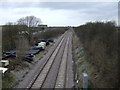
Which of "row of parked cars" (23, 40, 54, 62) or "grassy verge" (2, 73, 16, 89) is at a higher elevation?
"row of parked cars" (23, 40, 54, 62)

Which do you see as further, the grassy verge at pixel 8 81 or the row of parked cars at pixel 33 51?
the row of parked cars at pixel 33 51

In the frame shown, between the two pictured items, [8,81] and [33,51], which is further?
[33,51]

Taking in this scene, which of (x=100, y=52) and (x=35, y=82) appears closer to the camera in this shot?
(x=100, y=52)

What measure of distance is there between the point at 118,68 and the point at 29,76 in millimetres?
10604

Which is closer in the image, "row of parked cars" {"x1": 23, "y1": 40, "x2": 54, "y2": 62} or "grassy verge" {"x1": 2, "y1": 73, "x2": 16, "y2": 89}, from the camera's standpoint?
"grassy verge" {"x1": 2, "y1": 73, "x2": 16, "y2": 89}

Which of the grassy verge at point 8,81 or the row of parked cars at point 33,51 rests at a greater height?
the row of parked cars at point 33,51

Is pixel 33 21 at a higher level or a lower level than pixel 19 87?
higher

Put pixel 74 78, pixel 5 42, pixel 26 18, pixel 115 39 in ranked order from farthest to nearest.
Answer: pixel 26 18 → pixel 5 42 → pixel 74 78 → pixel 115 39

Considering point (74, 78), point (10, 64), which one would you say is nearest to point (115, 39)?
point (74, 78)

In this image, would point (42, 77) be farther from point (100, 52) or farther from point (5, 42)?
point (5, 42)

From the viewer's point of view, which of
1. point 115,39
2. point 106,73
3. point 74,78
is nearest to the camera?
point 106,73

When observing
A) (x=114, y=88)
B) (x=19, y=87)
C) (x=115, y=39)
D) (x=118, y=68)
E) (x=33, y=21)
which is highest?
(x=33, y=21)

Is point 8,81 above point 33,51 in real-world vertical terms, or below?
below

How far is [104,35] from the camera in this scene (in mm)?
19719
